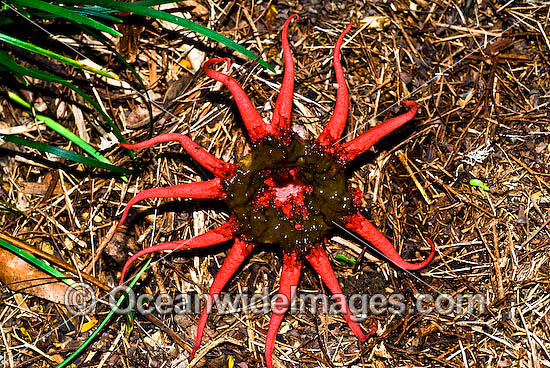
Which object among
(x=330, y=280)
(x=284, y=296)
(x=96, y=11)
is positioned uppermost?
(x=96, y=11)

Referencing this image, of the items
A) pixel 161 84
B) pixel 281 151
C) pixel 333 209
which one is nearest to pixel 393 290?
pixel 333 209

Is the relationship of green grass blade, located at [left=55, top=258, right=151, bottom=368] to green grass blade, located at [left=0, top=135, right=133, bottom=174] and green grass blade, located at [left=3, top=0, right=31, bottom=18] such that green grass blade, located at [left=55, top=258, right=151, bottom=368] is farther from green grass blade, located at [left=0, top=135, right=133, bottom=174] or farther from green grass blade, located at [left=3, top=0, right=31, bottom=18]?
green grass blade, located at [left=3, top=0, right=31, bottom=18]

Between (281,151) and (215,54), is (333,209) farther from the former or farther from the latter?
(215,54)

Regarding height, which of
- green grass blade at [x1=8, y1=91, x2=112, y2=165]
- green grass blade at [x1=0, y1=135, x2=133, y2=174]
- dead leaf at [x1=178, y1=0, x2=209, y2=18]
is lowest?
green grass blade at [x1=0, y1=135, x2=133, y2=174]

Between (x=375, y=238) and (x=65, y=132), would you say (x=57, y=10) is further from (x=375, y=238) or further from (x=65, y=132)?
(x=375, y=238)

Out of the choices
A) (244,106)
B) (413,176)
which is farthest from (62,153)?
(413,176)

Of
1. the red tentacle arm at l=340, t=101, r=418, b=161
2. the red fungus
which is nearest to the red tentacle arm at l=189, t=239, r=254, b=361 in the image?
the red fungus

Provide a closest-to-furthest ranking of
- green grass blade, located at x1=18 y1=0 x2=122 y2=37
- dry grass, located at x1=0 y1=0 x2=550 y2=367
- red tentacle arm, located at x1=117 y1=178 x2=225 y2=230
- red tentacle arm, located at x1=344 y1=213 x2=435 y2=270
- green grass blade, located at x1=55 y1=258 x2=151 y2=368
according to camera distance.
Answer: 1. green grass blade, located at x1=18 y1=0 x2=122 y2=37
2. red tentacle arm, located at x1=117 y1=178 x2=225 y2=230
3. red tentacle arm, located at x1=344 y1=213 x2=435 y2=270
4. green grass blade, located at x1=55 y1=258 x2=151 y2=368
5. dry grass, located at x1=0 y1=0 x2=550 y2=367
